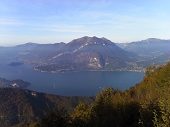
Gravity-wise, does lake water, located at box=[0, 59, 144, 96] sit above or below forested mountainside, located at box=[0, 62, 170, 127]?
below

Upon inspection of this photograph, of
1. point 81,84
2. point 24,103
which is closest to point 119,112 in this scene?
point 24,103

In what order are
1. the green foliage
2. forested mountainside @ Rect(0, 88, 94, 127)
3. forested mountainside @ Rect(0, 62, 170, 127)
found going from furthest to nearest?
forested mountainside @ Rect(0, 88, 94, 127) < the green foliage < forested mountainside @ Rect(0, 62, 170, 127)

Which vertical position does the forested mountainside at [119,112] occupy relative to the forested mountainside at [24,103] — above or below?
above

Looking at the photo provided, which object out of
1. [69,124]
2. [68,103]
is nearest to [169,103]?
[69,124]

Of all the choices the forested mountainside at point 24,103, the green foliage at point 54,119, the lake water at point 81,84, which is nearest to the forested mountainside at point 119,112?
the green foliage at point 54,119

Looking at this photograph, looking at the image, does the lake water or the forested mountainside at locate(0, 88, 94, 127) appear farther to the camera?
the lake water

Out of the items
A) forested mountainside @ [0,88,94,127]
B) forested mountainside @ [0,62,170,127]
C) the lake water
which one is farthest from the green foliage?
the lake water

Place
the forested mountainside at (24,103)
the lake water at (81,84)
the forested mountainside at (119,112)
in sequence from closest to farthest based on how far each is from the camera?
the forested mountainside at (119,112), the forested mountainside at (24,103), the lake water at (81,84)

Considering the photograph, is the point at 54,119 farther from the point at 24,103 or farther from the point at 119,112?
the point at 24,103

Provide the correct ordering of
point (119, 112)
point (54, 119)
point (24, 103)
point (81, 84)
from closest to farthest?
point (54, 119) < point (119, 112) < point (24, 103) < point (81, 84)

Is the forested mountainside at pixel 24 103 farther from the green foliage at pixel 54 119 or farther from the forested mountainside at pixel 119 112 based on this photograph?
the green foliage at pixel 54 119

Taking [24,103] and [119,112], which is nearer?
[119,112]

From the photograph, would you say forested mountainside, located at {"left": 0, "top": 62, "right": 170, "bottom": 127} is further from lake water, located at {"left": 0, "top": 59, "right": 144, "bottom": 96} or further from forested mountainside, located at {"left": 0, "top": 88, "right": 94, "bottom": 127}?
lake water, located at {"left": 0, "top": 59, "right": 144, "bottom": 96}
